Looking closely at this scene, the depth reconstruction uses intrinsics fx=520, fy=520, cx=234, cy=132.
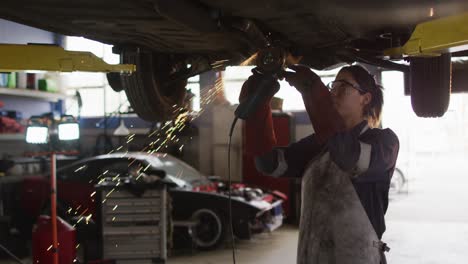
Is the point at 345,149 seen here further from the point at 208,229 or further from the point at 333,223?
the point at 208,229

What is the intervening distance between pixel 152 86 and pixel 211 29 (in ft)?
2.30

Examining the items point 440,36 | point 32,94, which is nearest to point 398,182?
point 32,94

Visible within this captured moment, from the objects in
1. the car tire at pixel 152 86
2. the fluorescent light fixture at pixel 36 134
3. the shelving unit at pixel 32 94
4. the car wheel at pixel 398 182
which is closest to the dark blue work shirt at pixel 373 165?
the car tire at pixel 152 86

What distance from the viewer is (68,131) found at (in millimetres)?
4039

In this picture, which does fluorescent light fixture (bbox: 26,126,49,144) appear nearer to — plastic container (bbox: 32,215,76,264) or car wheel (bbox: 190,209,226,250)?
plastic container (bbox: 32,215,76,264)

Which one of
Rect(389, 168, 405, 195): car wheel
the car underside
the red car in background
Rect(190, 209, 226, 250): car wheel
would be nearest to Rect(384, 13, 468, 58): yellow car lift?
the car underside

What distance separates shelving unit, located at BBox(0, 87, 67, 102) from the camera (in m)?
8.15

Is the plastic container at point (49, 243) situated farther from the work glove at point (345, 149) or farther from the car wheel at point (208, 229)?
the work glove at point (345, 149)

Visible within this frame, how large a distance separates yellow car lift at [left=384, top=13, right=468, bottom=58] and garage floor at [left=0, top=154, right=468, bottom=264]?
4088 millimetres

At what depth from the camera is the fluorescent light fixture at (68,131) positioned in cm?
402

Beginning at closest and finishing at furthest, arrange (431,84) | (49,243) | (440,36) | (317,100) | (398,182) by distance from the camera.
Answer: (440,36)
(317,100)
(431,84)
(49,243)
(398,182)

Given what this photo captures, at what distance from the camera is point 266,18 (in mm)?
1628

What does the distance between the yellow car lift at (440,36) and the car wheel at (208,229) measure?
4403 mm

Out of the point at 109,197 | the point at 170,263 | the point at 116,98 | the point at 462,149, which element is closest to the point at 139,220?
the point at 109,197
